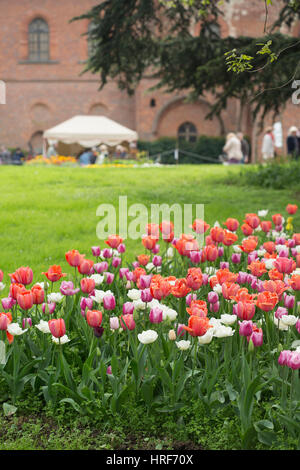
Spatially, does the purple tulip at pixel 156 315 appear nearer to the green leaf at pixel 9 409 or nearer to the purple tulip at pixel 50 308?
the purple tulip at pixel 50 308

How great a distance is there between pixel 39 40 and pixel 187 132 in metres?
10.6

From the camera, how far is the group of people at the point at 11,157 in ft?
100

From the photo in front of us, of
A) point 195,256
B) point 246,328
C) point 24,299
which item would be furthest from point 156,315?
point 195,256

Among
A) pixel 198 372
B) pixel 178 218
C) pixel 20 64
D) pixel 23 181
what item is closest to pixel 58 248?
pixel 178 218

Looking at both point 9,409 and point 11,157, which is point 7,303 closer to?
point 9,409

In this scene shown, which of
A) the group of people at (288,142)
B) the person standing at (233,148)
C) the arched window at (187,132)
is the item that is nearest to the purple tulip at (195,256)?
the group of people at (288,142)

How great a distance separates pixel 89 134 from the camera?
2247cm

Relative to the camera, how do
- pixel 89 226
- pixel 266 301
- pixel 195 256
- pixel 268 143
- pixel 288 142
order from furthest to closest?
pixel 268 143, pixel 288 142, pixel 89 226, pixel 195 256, pixel 266 301

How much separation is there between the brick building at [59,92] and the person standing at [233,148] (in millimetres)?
13411

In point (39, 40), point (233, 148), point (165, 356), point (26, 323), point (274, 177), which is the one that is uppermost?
point (39, 40)

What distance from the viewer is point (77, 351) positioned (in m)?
3.26

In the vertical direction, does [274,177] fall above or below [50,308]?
above

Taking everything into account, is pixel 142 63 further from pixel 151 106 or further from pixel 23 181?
pixel 151 106

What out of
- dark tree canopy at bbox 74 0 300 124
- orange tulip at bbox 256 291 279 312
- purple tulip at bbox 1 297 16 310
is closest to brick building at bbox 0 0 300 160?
dark tree canopy at bbox 74 0 300 124
